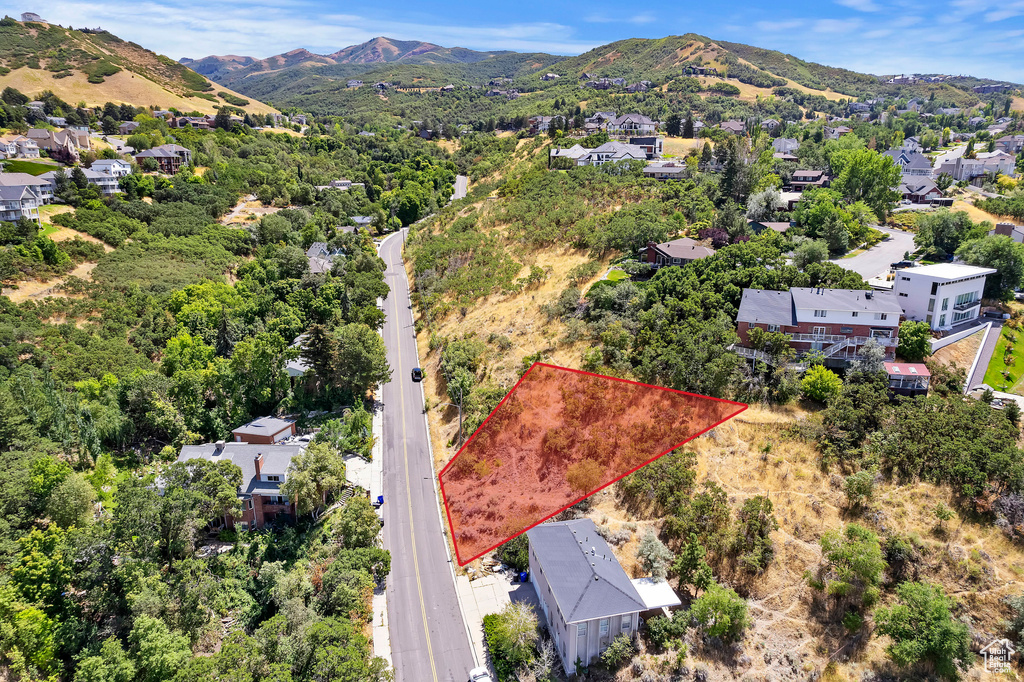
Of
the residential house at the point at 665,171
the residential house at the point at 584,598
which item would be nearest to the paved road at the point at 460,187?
the residential house at the point at 665,171

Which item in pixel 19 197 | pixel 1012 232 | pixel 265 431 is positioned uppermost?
pixel 1012 232

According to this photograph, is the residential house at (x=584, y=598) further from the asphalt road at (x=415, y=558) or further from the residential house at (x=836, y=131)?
the residential house at (x=836, y=131)

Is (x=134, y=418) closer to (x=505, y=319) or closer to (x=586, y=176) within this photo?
(x=505, y=319)

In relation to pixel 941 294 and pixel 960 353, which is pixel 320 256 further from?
pixel 960 353

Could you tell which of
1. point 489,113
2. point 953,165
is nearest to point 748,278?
point 953,165

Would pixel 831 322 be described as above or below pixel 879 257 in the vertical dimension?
below

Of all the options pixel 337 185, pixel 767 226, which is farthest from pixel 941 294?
pixel 337 185

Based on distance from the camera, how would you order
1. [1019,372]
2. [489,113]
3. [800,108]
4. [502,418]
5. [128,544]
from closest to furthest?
1. [502,418]
2. [128,544]
3. [1019,372]
4. [800,108]
5. [489,113]
